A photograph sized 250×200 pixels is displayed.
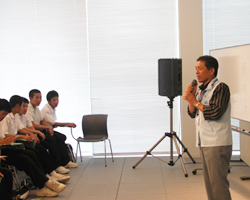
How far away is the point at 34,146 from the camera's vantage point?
423 cm

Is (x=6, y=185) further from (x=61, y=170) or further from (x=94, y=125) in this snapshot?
(x=94, y=125)

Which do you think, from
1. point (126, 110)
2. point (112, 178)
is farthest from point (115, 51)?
point (112, 178)

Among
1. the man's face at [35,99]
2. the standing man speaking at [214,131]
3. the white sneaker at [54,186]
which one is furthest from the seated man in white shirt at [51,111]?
the standing man speaking at [214,131]

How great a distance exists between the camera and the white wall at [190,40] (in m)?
5.45

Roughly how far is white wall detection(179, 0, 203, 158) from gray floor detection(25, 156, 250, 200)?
531mm

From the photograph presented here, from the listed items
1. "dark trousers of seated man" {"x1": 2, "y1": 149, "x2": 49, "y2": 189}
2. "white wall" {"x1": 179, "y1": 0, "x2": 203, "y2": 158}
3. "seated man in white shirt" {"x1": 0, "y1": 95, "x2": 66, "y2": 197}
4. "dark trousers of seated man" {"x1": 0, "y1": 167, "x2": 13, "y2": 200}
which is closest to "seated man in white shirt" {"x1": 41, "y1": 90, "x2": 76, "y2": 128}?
"seated man in white shirt" {"x1": 0, "y1": 95, "x2": 66, "y2": 197}

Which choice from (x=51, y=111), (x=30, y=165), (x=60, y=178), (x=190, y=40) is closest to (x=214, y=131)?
(x=30, y=165)

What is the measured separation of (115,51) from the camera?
577 cm

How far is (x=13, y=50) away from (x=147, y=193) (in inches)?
155

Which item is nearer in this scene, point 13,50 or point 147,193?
point 147,193

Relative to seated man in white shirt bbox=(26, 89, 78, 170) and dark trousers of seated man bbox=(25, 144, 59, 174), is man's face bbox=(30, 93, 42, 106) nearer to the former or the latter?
seated man in white shirt bbox=(26, 89, 78, 170)

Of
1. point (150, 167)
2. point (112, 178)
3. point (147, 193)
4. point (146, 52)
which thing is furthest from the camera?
point (146, 52)

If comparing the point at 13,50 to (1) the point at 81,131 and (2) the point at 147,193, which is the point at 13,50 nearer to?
(1) the point at 81,131

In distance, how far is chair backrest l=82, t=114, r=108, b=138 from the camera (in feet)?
18.0
